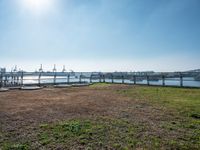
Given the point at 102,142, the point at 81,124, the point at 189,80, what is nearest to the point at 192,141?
the point at 102,142

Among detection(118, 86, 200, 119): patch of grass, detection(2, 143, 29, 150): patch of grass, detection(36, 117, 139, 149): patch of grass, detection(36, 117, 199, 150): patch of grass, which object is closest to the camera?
detection(2, 143, 29, 150): patch of grass

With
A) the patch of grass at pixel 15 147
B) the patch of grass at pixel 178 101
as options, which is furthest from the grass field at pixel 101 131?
the patch of grass at pixel 178 101

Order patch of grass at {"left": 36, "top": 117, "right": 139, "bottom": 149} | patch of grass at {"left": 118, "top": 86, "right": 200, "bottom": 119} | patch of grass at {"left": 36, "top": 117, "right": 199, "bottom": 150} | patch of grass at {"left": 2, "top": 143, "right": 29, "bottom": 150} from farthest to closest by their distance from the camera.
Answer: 1. patch of grass at {"left": 118, "top": 86, "right": 200, "bottom": 119}
2. patch of grass at {"left": 36, "top": 117, "right": 139, "bottom": 149}
3. patch of grass at {"left": 36, "top": 117, "right": 199, "bottom": 150}
4. patch of grass at {"left": 2, "top": 143, "right": 29, "bottom": 150}

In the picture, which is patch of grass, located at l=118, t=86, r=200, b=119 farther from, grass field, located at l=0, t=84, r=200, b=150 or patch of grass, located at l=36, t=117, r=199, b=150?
patch of grass, located at l=36, t=117, r=199, b=150

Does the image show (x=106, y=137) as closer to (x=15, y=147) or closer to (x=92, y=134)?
(x=92, y=134)

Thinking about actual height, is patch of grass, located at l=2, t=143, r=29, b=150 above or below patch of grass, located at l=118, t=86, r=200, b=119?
below

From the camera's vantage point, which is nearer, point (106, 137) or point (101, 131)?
point (106, 137)

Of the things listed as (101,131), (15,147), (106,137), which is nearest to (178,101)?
(101,131)

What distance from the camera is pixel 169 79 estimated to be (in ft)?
84.1

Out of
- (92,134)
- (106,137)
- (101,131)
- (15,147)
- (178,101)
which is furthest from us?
(178,101)

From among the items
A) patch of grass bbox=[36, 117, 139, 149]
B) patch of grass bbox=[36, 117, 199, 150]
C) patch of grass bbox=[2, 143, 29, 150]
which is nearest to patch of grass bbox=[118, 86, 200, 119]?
patch of grass bbox=[36, 117, 199, 150]

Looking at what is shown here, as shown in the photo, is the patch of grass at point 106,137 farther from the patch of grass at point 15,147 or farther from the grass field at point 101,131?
the patch of grass at point 15,147

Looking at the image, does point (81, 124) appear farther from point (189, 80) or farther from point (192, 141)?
point (189, 80)

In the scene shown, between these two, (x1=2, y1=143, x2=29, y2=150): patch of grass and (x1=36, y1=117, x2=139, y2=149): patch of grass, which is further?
(x1=36, y1=117, x2=139, y2=149): patch of grass
